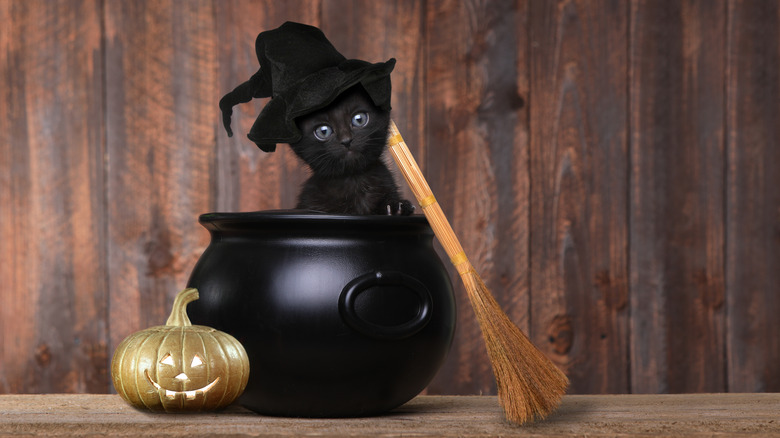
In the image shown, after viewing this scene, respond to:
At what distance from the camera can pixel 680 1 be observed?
1555mm

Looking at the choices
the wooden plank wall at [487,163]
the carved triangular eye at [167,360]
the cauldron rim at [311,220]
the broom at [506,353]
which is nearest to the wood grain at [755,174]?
the wooden plank wall at [487,163]

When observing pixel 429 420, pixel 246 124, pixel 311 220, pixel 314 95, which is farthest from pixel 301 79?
pixel 246 124

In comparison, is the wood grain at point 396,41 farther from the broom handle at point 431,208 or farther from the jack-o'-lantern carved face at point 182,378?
the jack-o'-lantern carved face at point 182,378

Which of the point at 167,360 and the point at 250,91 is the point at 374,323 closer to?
the point at 167,360

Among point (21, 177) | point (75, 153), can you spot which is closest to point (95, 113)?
point (75, 153)

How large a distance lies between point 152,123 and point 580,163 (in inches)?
33.3

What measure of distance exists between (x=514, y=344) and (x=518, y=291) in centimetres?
65

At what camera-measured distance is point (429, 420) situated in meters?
0.91

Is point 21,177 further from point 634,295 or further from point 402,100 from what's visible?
point 634,295

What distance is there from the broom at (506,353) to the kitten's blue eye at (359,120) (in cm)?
5

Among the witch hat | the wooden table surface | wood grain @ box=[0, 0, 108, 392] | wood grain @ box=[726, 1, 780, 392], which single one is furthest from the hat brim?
wood grain @ box=[726, 1, 780, 392]

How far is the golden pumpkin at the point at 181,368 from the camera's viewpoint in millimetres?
839

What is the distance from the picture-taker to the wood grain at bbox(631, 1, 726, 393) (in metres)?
1.54

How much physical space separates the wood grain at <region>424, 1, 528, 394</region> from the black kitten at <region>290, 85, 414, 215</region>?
570mm
